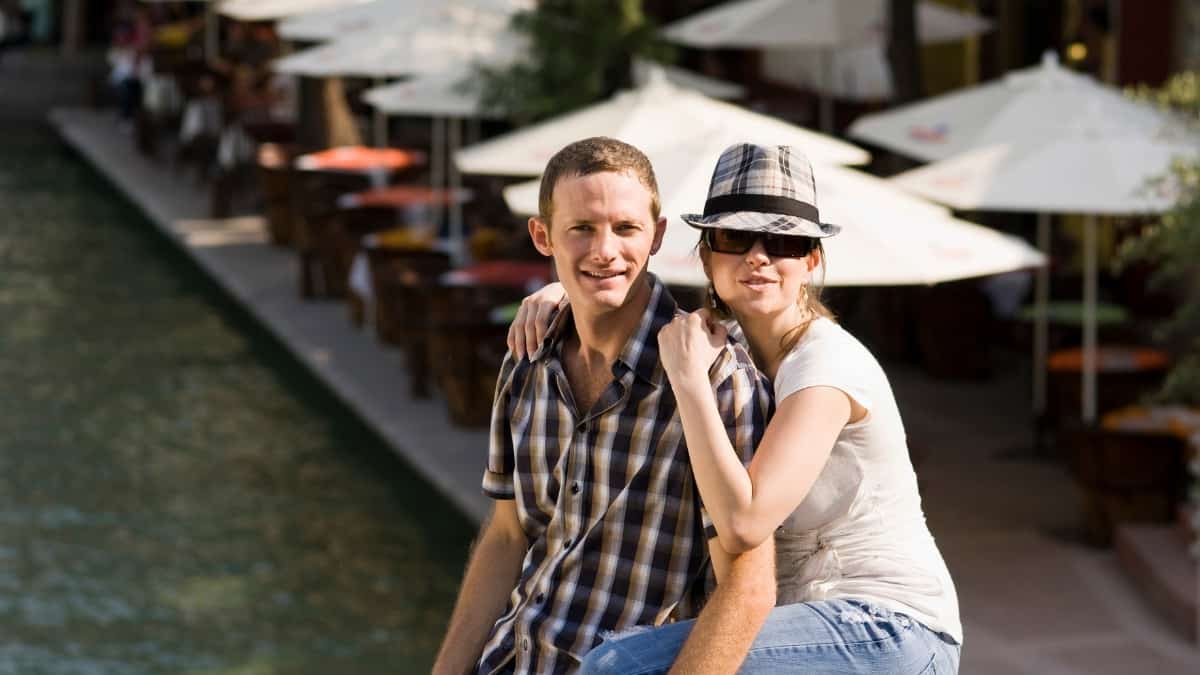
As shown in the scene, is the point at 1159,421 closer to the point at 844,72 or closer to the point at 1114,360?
the point at 1114,360

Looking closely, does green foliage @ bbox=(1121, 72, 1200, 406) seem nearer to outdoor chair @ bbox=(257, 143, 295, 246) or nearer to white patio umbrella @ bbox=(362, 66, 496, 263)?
white patio umbrella @ bbox=(362, 66, 496, 263)

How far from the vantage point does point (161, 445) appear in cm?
1331

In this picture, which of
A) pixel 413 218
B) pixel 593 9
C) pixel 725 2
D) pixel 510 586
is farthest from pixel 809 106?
pixel 510 586

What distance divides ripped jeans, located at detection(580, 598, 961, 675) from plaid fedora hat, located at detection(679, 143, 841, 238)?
22.5 inches

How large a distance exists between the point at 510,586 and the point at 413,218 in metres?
13.8

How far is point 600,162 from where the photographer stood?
3.44 m

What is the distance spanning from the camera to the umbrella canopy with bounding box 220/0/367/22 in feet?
71.6

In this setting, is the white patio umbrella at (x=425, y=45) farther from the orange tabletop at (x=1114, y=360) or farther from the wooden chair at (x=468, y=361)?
the orange tabletop at (x=1114, y=360)

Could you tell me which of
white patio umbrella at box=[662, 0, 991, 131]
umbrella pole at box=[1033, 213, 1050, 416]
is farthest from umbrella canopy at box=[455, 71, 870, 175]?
white patio umbrella at box=[662, 0, 991, 131]

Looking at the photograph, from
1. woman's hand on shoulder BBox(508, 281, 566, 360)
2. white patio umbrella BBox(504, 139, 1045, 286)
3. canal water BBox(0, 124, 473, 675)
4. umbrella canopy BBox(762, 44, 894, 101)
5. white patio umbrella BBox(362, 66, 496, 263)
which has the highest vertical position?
woman's hand on shoulder BBox(508, 281, 566, 360)

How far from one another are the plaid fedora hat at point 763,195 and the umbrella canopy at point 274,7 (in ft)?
60.3

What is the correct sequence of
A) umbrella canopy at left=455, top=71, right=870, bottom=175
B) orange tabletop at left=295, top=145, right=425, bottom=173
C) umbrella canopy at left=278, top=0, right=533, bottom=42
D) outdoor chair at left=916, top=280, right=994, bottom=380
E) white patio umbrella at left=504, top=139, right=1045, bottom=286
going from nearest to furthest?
1. white patio umbrella at left=504, top=139, right=1045, bottom=286
2. umbrella canopy at left=455, top=71, right=870, bottom=175
3. outdoor chair at left=916, top=280, right=994, bottom=380
4. umbrella canopy at left=278, top=0, right=533, bottom=42
5. orange tabletop at left=295, top=145, right=425, bottom=173

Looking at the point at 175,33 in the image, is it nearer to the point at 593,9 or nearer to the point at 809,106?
the point at 809,106

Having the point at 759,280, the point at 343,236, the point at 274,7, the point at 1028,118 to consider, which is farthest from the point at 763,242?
the point at 274,7
